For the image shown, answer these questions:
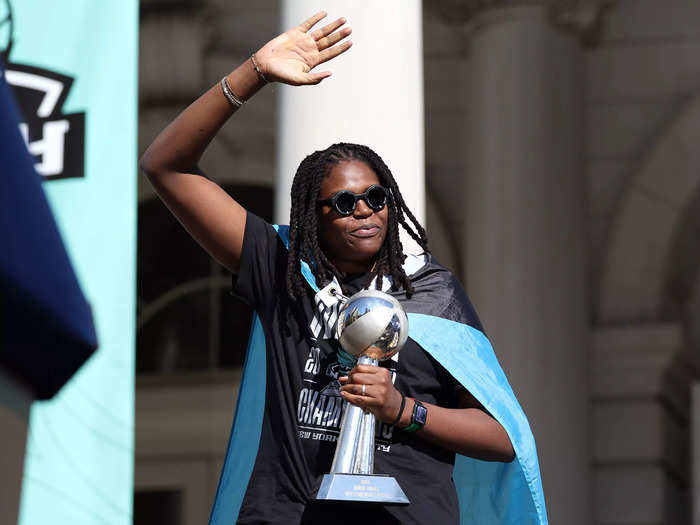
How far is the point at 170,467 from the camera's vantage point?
11.1 metres

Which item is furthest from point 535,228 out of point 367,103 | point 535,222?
point 367,103

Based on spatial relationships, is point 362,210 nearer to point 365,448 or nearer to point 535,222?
point 365,448

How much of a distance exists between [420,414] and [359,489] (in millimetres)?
261

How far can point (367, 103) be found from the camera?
5754 millimetres

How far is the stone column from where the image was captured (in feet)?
27.9

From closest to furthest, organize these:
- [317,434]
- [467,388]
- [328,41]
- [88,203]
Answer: [317,434] → [467,388] → [328,41] → [88,203]

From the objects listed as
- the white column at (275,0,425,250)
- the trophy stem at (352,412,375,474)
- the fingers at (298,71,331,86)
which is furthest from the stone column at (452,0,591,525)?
the trophy stem at (352,412,375,474)

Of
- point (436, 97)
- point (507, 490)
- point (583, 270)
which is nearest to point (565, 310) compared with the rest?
point (583, 270)

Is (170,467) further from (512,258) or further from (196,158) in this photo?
(196,158)

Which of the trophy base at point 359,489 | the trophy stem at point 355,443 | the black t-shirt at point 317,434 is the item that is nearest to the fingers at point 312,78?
the black t-shirt at point 317,434

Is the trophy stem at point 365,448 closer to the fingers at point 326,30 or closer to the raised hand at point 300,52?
the raised hand at point 300,52

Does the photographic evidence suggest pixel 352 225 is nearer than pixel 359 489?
No

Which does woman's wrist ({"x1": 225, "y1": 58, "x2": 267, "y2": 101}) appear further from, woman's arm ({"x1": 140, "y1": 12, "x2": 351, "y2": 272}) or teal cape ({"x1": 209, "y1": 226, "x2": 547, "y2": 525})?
teal cape ({"x1": 209, "y1": 226, "x2": 547, "y2": 525})

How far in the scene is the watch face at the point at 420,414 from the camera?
3.11 m
